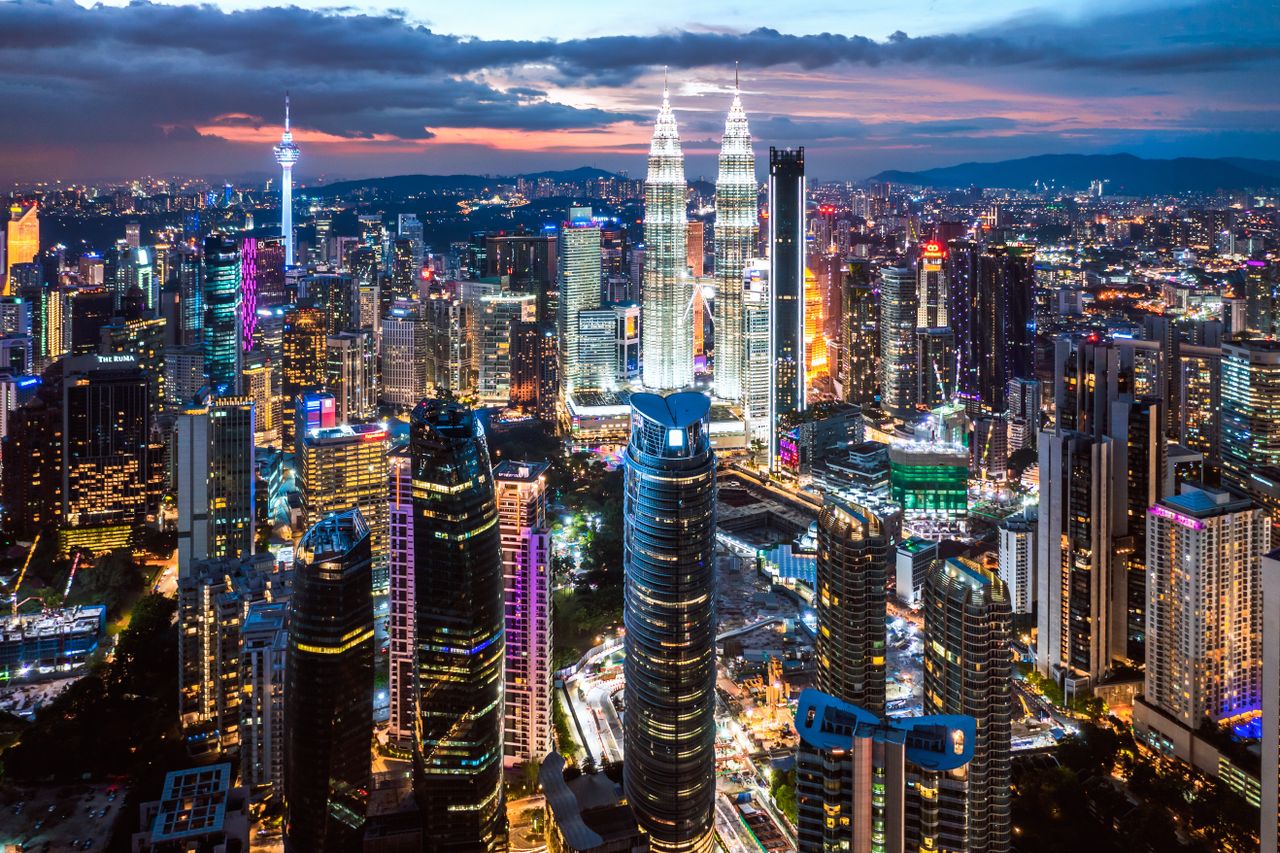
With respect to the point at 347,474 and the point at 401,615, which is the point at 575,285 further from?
the point at 401,615

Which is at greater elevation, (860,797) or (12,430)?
(12,430)

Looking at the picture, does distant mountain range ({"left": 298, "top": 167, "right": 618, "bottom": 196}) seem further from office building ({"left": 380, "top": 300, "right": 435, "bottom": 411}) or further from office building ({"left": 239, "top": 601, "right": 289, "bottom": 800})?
office building ({"left": 239, "top": 601, "right": 289, "bottom": 800})

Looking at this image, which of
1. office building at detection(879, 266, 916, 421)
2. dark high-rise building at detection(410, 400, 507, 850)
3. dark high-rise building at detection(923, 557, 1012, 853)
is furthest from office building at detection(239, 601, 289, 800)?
office building at detection(879, 266, 916, 421)

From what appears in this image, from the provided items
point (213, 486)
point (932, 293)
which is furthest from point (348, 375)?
point (932, 293)

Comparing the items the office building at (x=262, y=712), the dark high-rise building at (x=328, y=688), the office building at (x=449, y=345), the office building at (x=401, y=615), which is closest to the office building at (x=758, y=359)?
the office building at (x=449, y=345)

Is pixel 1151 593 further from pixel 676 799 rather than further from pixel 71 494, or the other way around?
pixel 71 494

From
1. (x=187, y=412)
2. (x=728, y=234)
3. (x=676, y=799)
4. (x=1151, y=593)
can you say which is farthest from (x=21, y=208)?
(x=1151, y=593)
